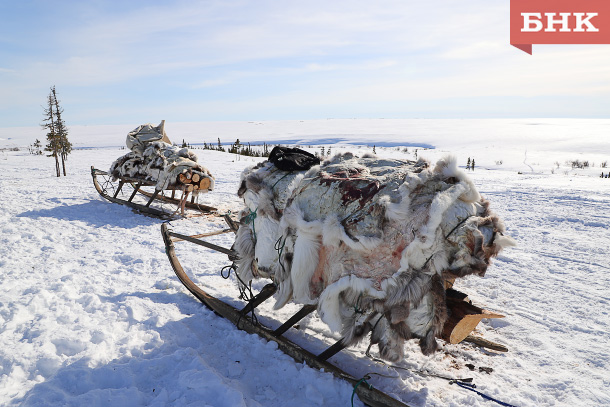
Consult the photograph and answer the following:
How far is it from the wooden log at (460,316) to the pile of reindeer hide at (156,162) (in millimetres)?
7617

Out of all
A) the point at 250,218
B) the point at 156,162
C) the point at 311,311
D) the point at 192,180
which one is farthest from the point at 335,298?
the point at 156,162

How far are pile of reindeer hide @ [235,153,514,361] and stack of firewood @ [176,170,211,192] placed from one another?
6221 mm

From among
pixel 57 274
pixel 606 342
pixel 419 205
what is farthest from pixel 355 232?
pixel 57 274

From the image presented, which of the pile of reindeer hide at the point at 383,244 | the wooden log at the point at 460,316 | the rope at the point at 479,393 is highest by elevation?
the pile of reindeer hide at the point at 383,244

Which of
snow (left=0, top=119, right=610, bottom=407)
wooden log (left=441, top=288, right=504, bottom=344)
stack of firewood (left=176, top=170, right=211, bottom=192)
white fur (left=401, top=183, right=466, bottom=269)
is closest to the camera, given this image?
white fur (left=401, top=183, right=466, bottom=269)

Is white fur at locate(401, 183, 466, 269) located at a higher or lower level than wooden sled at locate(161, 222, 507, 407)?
higher

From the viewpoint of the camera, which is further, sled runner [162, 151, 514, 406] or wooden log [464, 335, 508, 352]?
wooden log [464, 335, 508, 352]

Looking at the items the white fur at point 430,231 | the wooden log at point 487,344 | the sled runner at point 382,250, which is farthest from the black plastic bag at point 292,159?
the wooden log at point 487,344

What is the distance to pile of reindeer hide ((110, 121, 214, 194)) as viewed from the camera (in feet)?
31.4

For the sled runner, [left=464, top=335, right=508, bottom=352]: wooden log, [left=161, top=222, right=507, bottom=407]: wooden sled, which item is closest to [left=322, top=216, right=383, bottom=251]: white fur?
the sled runner

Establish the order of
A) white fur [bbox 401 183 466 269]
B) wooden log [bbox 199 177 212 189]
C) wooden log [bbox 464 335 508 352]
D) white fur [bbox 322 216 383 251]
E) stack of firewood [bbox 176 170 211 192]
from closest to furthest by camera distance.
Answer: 1. white fur [bbox 401 183 466 269]
2. white fur [bbox 322 216 383 251]
3. wooden log [bbox 464 335 508 352]
4. stack of firewood [bbox 176 170 211 192]
5. wooden log [bbox 199 177 212 189]

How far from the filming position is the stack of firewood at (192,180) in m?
9.49

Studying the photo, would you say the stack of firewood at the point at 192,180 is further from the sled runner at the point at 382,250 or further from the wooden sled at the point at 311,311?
the sled runner at the point at 382,250

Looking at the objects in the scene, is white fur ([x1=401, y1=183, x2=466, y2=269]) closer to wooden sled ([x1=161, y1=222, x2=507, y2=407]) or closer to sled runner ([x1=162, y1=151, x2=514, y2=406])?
sled runner ([x1=162, y1=151, x2=514, y2=406])
